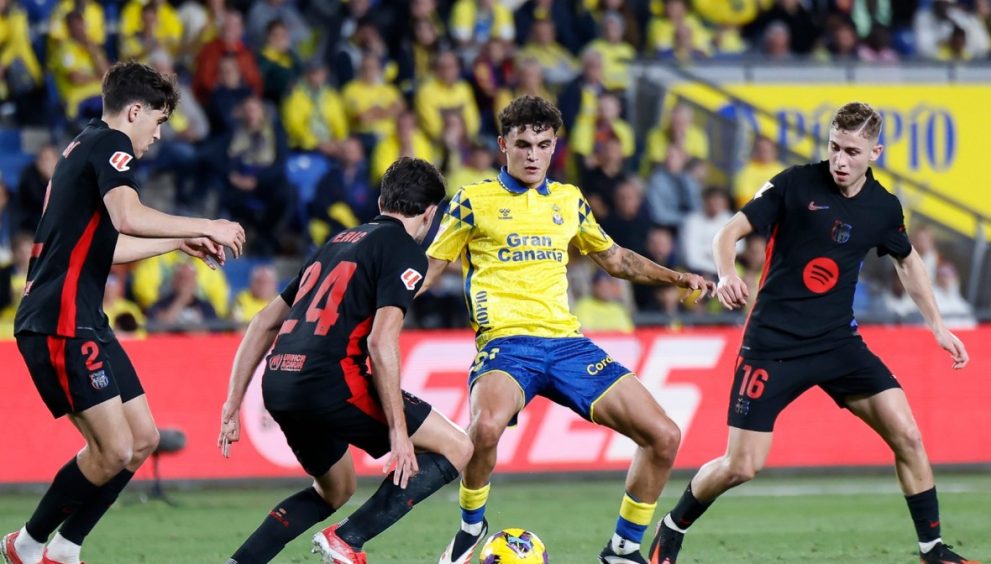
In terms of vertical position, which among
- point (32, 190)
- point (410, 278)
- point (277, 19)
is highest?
point (410, 278)

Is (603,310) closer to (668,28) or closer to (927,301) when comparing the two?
(668,28)

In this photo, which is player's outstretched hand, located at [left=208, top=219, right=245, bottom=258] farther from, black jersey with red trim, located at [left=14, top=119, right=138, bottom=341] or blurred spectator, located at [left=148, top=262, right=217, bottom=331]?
blurred spectator, located at [left=148, top=262, right=217, bottom=331]

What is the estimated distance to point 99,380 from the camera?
736 centimetres

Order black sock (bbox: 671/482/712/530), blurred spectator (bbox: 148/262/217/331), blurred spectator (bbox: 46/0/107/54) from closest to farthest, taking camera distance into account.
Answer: black sock (bbox: 671/482/712/530) < blurred spectator (bbox: 148/262/217/331) < blurred spectator (bbox: 46/0/107/54)

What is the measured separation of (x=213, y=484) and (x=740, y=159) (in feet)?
23.9

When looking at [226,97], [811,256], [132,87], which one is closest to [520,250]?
[811,256]

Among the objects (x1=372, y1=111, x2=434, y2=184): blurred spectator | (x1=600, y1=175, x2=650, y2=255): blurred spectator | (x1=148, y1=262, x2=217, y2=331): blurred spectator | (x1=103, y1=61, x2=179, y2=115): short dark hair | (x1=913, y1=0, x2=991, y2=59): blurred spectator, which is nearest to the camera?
(x1=103, y1=61, x2=179, y2=115): short dark hair

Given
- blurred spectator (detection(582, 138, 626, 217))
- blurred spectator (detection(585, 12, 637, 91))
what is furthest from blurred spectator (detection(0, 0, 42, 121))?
blurred spectator (detection(585, 12, 637, 91))

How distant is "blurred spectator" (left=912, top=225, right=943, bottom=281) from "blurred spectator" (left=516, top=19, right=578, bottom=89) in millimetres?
4337

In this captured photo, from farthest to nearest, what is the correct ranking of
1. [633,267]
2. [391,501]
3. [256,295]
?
[256,295] → [633,267] → [391,501]

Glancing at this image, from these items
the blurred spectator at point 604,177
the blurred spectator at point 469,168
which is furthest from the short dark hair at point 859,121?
the blurred spectator at point 469,168

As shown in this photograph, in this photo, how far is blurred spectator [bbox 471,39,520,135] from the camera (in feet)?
56.4

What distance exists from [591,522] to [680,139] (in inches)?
289

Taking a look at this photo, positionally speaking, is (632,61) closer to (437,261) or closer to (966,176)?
(966,176)
